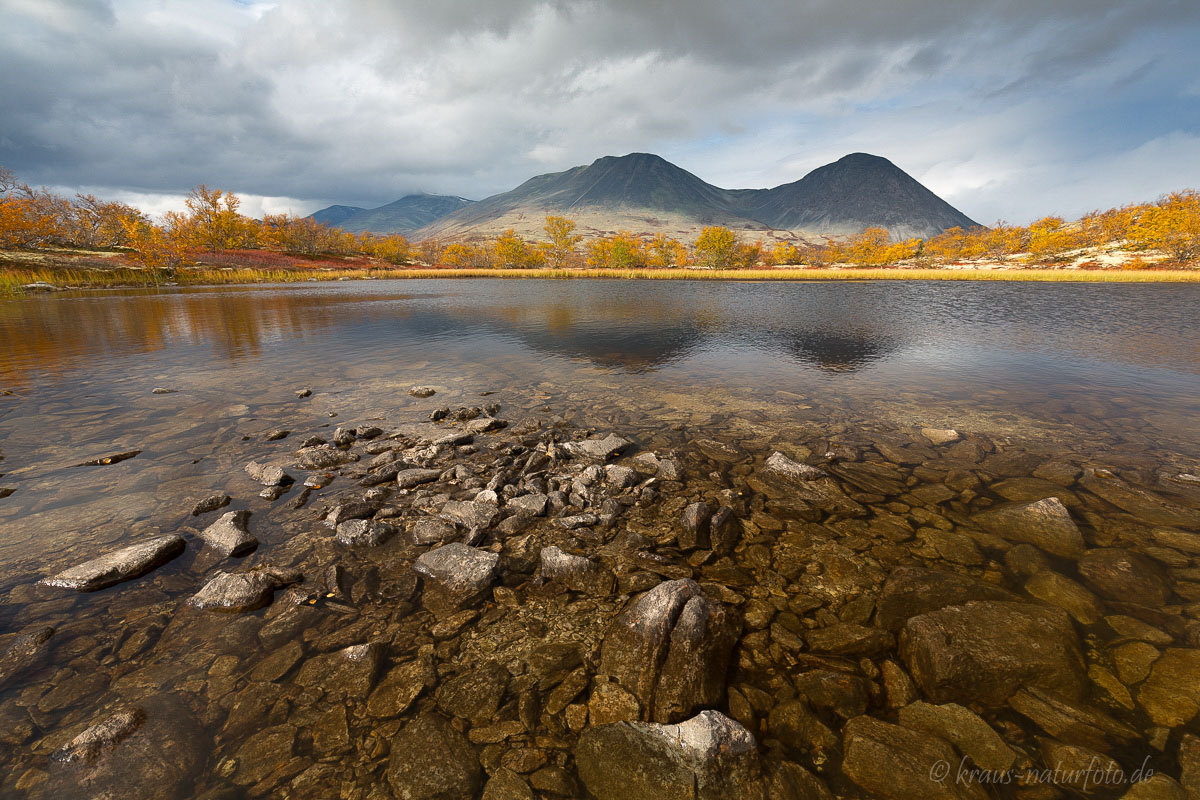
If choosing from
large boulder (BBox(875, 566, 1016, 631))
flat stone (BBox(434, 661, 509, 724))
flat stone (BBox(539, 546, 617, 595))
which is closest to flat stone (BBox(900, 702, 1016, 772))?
large boulder (BBox(875, 566, 1016, 631))

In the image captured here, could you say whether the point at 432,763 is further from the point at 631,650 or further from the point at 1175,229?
the point at 1175,229

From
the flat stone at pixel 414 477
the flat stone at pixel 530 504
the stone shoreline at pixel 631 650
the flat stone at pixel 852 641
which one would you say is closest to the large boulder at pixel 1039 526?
the stone shoreline at pixel 631 650

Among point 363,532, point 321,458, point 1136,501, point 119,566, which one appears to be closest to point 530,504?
point 363,532

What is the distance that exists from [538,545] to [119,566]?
19.3 ft

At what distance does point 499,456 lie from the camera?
10062 mm

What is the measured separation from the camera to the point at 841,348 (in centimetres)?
2353

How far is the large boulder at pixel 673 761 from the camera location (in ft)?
11.7

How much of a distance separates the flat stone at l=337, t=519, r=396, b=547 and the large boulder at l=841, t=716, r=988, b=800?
6729mm

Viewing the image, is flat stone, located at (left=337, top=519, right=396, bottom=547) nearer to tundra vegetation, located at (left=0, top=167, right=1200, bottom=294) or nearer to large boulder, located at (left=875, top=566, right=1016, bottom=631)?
large boulder, located at (left=875, top=566, right=1016, bottom=631)

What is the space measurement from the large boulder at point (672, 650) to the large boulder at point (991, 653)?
2.02 metres

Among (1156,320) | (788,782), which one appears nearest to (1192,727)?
(788,782)

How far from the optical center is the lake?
4094 mm

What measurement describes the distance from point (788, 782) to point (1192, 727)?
384 cm

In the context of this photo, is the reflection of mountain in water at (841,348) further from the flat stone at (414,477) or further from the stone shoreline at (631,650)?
the flat stone at (414,477)
